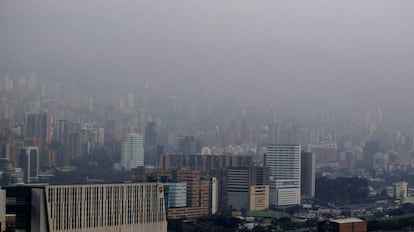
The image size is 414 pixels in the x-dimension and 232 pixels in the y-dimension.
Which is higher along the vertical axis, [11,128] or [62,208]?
[11,128]

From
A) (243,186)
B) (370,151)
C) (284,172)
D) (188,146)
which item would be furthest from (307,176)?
(188,146)

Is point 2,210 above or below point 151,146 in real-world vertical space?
below

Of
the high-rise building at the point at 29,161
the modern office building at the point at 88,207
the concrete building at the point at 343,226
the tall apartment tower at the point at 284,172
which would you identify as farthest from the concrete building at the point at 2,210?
the tall apartment tower at the point at 284,172

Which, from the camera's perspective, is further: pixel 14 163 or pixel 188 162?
pixel 188 162

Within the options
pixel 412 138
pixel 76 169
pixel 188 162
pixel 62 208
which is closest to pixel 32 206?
pixel 62 208

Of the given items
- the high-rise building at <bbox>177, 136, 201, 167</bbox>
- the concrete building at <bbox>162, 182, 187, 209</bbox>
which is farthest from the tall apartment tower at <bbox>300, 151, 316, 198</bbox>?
the concrete building at <bbox>162, 182, 187, 209</bbox>

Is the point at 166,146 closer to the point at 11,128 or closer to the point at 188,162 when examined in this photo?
the point at 188,162

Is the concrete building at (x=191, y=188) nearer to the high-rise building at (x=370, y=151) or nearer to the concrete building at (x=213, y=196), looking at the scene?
the concrete building at (x=213, y=196)

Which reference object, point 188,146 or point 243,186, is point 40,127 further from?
point 243,186
